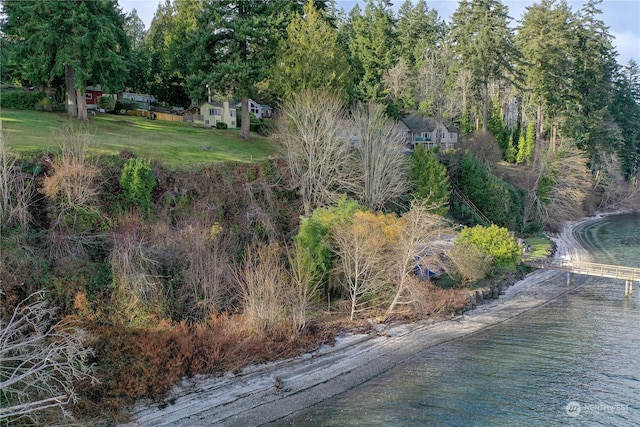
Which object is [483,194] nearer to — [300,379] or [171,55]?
[300,379]

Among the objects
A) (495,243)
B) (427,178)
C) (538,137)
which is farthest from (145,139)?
(538,137)

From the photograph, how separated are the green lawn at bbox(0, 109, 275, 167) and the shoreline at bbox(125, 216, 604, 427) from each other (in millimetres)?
15888

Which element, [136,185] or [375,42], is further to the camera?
[375,42]


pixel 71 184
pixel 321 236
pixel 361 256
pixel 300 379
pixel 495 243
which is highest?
pixel 71 184

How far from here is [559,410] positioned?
19.1 meters

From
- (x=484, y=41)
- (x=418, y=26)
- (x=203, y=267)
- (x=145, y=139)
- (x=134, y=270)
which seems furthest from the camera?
(x=418, y=26)

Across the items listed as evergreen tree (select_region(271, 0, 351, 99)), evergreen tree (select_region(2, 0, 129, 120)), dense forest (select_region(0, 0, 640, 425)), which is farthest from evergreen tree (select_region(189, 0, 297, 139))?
evergreen tree (select_region(2, 0, 129, 120))

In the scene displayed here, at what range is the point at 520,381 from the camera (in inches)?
841

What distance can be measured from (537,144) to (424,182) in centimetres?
2542

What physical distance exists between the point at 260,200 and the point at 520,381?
18.8 m

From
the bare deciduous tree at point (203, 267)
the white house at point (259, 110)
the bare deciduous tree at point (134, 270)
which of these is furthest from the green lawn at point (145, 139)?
the white house at point (259, 110)

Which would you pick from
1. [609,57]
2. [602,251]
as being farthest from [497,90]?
[602,251]

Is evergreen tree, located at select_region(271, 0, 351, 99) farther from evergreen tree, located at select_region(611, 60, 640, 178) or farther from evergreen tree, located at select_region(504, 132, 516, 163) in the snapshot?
evergreen tree, located at select_region(611, 60, 640, 178)

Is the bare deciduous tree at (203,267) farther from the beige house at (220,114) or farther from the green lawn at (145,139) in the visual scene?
the beige house at (220,114)
